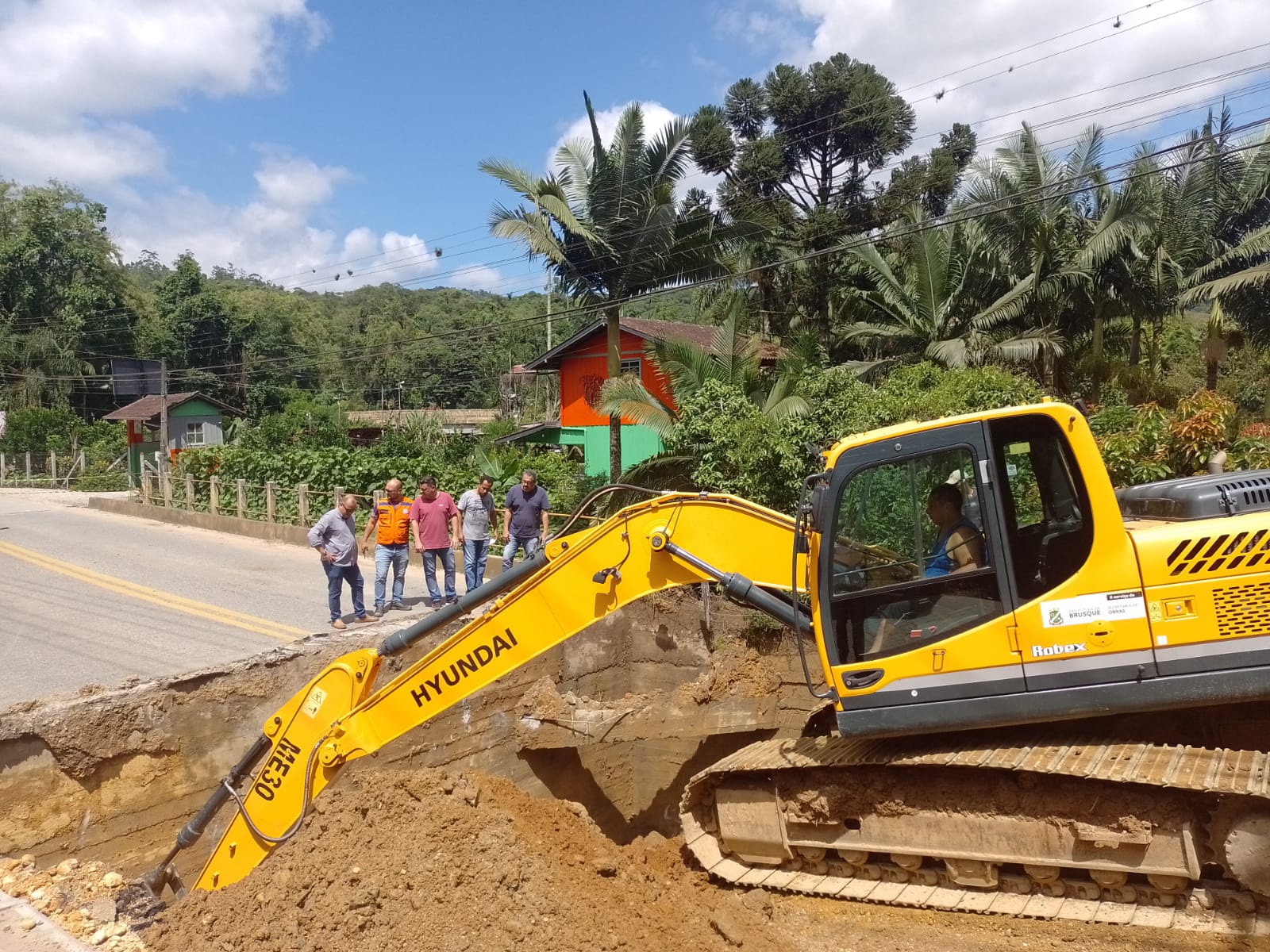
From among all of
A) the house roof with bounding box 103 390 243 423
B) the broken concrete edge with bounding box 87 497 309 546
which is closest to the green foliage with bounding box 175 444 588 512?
the broken concrete edge with bounding box 87 497 309 546

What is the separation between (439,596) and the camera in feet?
40.2

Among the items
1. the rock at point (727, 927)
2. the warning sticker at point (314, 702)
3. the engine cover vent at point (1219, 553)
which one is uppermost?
the engine cover vent at point (1219, 553)

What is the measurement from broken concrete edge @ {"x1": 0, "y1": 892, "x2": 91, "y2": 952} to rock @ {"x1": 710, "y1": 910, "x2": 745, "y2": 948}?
9.70ft

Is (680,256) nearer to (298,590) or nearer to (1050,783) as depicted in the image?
(298,590)

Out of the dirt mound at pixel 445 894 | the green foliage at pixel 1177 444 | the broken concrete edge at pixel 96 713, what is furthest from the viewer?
the green foliage at pixel 1177 444

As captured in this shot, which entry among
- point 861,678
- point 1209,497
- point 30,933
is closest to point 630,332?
point 861,678

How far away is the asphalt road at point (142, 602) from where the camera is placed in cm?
1015

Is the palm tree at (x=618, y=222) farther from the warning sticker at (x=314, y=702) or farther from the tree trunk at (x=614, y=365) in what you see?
the warning sticker at (x=314, y=702)

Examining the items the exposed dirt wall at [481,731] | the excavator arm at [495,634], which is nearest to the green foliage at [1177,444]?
the exposed dirt wall at [481,731]

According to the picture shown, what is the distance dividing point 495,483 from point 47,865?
44.4ft

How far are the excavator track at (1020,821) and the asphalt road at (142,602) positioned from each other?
198 inches

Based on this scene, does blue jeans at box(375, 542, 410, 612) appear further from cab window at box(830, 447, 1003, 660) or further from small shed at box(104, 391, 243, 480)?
small shed at box(104, 391, 243, 480)

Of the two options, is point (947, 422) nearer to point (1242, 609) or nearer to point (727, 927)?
point (1242, 609)

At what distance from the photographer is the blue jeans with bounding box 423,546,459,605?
466 inches
